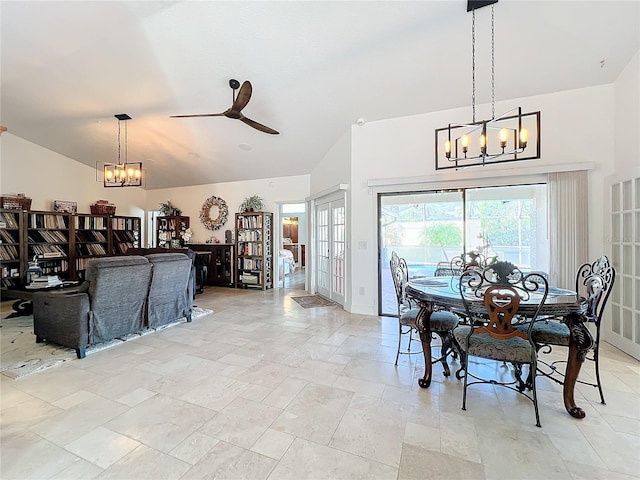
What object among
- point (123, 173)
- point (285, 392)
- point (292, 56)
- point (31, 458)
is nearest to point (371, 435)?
point (285, 392)

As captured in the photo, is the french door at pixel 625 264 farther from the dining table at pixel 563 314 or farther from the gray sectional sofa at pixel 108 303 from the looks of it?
the gray sectional sofa at pixel 108 303

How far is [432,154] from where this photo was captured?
4.37m

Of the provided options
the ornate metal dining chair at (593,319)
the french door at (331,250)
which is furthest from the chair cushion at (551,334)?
the french door at (331,250)

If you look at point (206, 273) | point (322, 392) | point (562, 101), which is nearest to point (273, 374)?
point (322, 392)

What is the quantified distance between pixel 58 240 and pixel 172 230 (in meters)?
2.37

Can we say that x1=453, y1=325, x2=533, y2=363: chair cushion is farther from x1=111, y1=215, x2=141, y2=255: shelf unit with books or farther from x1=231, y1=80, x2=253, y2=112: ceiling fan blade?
x1=111, y1=215, x2=141, y2=255: shelf unit with books

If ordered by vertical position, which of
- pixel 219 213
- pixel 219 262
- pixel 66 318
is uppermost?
pixel 219 213

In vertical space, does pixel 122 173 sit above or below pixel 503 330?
above

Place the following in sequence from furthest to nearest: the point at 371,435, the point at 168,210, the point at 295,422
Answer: the point at 168,210, the point at 295,422, the point at 371,435

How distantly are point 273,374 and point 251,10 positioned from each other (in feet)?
11.7

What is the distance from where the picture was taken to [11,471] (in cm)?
163

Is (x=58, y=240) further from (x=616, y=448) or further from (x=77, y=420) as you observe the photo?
(x=616, y=448)

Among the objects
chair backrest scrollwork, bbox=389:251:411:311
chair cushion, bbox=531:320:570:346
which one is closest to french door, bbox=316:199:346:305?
chair backrest scrollwork, bbox=389:251:411:311

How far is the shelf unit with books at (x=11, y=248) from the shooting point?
18.0 ft
